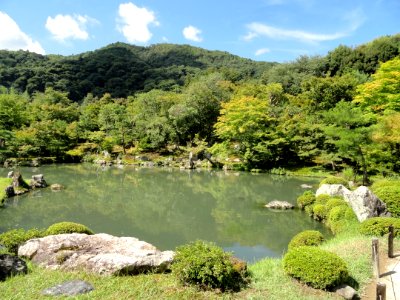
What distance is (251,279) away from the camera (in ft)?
19.9

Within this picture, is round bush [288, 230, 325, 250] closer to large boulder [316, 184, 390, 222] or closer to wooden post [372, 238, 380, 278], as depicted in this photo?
large boulder [316, 184, 390, 222]

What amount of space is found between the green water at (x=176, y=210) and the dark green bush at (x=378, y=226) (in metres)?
2.61

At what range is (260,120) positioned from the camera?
29.7 metres

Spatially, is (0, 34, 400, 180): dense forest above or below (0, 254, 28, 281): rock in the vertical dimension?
above

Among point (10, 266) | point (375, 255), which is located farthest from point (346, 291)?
point (10, 266)

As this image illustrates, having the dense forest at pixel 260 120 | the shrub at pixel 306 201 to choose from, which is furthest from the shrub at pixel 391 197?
the dense forest at pixel 260 120

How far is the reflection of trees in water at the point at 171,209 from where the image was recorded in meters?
12.3

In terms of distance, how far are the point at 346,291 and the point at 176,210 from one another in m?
10.8

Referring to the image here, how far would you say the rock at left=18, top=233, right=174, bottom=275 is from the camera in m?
5.98

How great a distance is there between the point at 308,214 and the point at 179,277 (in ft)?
33.4

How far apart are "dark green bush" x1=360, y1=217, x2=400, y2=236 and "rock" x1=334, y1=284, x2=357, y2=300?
3604mm

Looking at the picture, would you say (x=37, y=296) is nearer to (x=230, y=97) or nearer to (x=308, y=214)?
(x=308, y=214)

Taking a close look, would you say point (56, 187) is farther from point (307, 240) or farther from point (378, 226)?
point (378, 226)

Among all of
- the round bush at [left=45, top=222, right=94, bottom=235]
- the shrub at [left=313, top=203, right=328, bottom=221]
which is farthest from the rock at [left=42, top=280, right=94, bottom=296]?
the shrub at [left=313, top=203, right=328, bottom=221]
